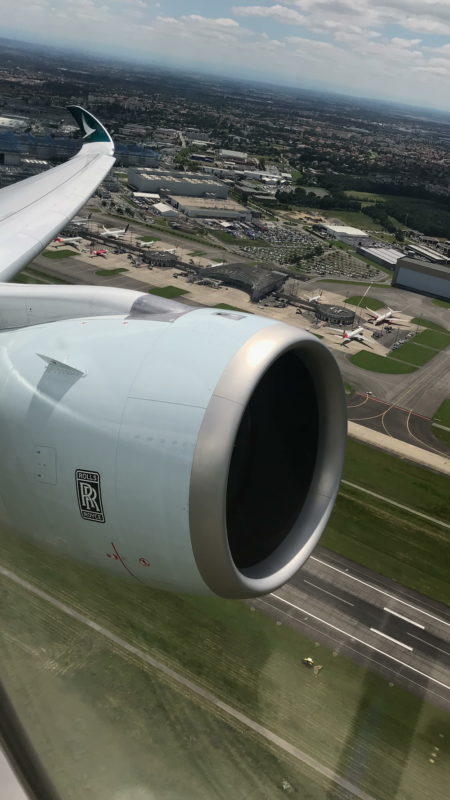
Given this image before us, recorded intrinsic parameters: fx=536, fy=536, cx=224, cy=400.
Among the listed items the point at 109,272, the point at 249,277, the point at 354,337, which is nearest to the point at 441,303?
the point at 354,337

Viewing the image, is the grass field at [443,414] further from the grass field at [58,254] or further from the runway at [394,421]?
the grass field at [58,254]

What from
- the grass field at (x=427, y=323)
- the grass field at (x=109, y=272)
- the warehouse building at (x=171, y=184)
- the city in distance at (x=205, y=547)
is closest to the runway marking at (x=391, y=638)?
the city in distance at (x=205, y=547)

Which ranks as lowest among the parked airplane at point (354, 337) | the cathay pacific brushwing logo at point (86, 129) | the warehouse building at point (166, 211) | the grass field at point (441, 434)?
the grass field at point (441, 434)

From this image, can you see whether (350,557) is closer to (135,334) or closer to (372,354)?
(135,334)

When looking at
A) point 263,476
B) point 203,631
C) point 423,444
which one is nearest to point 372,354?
point 423,444

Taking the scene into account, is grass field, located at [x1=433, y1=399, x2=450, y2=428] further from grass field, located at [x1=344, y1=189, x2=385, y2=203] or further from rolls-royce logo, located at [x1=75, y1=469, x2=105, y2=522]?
grass field, located at [x1=344, y1=189, x2=385, y2=203]
